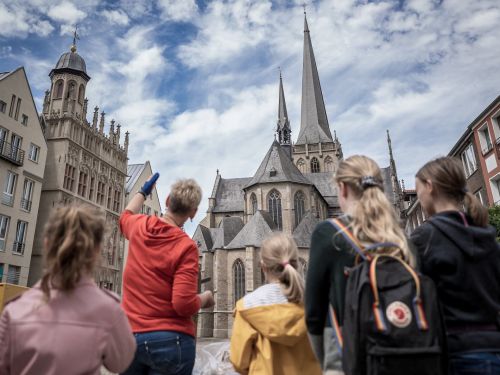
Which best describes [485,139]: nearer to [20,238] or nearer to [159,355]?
[159,355]

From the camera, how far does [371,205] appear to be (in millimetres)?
2143

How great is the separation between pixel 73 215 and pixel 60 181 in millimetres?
26477

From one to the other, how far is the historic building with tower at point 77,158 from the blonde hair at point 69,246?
24391 millimetres

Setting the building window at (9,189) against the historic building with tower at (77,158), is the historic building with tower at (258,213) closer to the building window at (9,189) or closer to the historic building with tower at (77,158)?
the historic building with tower at (77,158)

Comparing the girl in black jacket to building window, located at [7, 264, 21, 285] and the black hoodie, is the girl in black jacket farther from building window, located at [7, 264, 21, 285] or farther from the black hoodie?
building window, located at [7, 264, 21, 285]

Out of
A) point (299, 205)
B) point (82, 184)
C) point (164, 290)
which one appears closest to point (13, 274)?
point (82, 184)

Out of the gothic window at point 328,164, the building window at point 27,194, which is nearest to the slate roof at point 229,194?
the gothic window at point 328,164

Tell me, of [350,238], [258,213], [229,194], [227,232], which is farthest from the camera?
[229,194]

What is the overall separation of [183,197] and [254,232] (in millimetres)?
29791

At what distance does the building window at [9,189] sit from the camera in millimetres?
21375

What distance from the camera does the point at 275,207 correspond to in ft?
120

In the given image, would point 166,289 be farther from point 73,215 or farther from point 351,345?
point 351,345

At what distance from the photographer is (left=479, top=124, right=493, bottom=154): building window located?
18330 mm

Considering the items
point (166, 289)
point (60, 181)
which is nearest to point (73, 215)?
point (166, 289)
